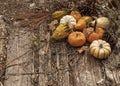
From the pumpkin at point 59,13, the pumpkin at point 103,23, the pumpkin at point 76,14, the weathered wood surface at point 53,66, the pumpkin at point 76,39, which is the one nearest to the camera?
the weathered wood surface at point 53,66

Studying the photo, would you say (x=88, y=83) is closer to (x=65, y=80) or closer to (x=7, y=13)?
(x=65, y=80)

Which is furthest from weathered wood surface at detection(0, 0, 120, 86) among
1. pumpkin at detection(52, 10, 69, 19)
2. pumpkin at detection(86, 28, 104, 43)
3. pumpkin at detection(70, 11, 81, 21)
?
pumpkin at detection(70, 11, 81, 21)

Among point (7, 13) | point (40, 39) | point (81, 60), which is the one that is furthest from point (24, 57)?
point (7, 13)

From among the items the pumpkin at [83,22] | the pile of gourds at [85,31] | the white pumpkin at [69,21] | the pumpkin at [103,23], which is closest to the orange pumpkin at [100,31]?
the pile of gourds at [85,31]

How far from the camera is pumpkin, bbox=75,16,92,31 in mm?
6184

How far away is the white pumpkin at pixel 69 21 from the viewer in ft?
20.4

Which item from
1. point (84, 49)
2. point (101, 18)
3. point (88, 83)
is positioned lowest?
point (88, 83)

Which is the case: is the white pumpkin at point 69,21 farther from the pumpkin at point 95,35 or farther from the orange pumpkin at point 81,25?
the pumpkin at point 95,35

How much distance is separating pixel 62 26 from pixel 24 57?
77 centimetres

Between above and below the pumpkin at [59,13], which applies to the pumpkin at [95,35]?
below

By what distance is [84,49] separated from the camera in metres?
5.93

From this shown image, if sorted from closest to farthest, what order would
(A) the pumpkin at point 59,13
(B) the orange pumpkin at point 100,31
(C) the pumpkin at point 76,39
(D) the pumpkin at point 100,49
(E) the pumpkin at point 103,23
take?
Answer: (D) the pumpkin at point 100,49
(C) the pumpkin at point 76,39
(B) the orange pumpkin at point 100,31
(E) the pumpkin at point 103,23
(A) the pumpkin at point 59,13

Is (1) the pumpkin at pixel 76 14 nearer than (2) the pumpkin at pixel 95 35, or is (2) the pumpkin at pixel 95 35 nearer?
(2) the pumpkin at pixel 95 35

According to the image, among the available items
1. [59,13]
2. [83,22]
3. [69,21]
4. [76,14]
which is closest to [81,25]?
[83,22]
